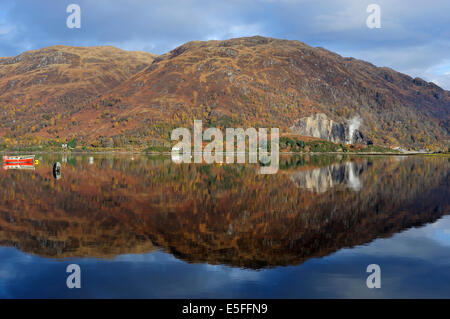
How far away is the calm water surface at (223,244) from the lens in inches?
639

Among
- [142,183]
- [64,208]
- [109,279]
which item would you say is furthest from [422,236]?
[142,183]

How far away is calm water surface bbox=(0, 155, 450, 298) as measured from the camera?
1622cm

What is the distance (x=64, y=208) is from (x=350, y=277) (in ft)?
82.8

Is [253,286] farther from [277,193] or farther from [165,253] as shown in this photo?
[277,193]

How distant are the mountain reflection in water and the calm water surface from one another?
0.30 feet

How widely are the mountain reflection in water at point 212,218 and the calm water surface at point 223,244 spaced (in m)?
0.09

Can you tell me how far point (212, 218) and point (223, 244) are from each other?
24.8ft

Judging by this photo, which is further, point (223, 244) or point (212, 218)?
point (212, 218)

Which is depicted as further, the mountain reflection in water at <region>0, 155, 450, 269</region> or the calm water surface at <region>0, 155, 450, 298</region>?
the mountain reflection in water at <region>0, 155, 450, 269</region>

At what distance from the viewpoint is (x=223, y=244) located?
22.5 m

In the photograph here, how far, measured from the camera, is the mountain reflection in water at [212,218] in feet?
71.4

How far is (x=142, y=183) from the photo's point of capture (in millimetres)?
53938

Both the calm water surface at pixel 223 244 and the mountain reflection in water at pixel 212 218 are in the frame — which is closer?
the calm water surface at pixel 223 244
